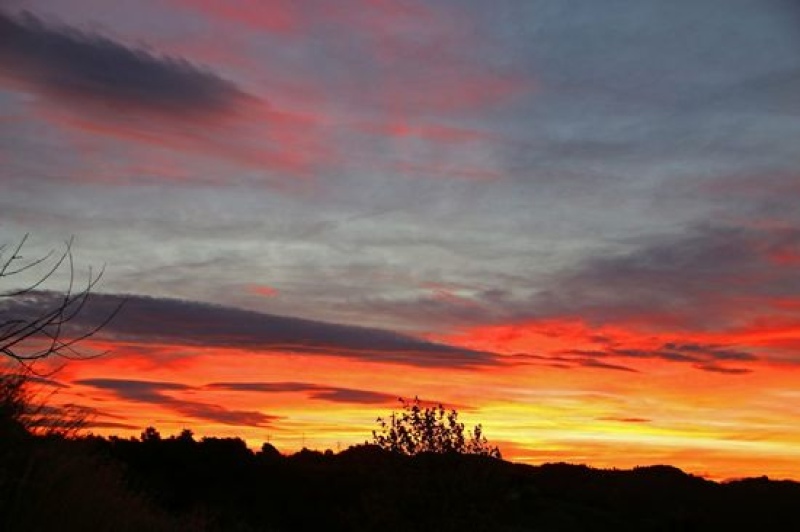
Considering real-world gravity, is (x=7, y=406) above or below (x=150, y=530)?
above

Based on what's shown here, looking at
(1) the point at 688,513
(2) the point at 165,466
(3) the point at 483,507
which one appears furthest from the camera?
(1) the point at 688,513

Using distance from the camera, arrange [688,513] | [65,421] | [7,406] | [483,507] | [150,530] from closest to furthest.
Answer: [7,406] → [65,421] → [150,530] → [483,507] → [688,513]

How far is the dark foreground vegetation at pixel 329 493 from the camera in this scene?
1252cm

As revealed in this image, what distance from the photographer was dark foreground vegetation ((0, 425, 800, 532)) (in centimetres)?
1252

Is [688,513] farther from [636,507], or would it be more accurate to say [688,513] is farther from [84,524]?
[84,524]

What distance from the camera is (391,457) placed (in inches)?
1120

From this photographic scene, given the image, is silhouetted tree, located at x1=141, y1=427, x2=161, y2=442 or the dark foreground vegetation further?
silhouetted tree, located at x1=141, y1=427, x2=161, y2=442

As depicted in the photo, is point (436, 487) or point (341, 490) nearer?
point (436, 487)

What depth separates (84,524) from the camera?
12.8m

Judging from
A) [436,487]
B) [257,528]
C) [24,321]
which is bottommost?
[257,528]

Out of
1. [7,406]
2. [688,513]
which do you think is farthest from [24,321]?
[688,513]

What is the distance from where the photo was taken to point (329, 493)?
35969mm

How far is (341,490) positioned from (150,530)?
72.1 feet

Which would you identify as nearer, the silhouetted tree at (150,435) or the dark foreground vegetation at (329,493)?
the dark foreground vegetation at (329,493)
